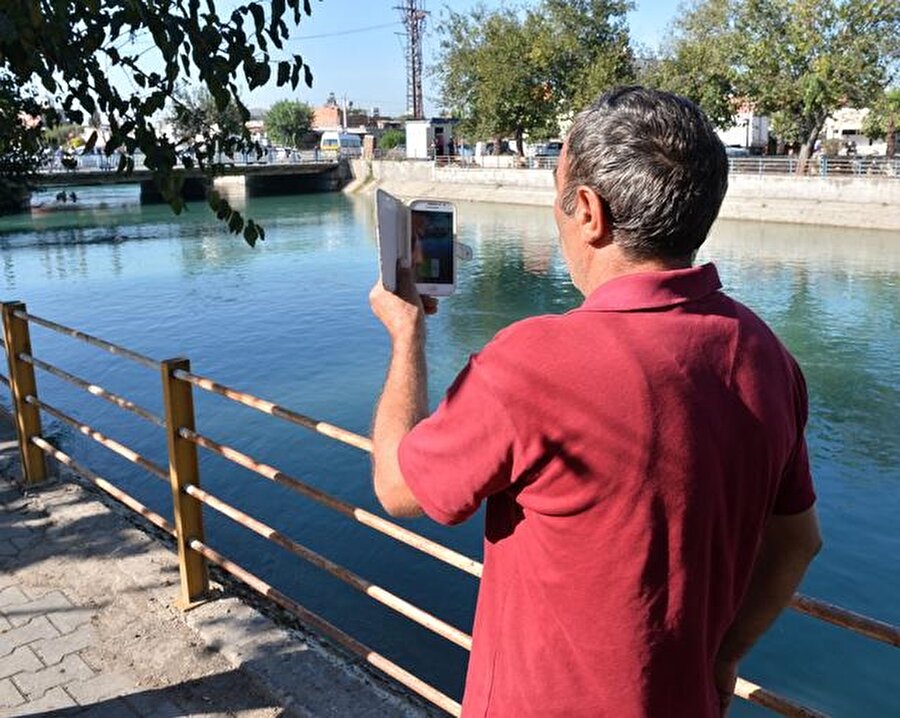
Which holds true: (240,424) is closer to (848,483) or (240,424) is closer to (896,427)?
(848,483)

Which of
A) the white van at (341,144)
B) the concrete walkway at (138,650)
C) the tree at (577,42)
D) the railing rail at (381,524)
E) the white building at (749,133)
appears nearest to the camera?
the railing rail at (381,524)

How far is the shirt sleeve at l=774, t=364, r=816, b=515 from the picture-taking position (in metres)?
1.36

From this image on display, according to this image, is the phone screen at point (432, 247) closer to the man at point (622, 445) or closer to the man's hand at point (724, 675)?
the man at point (622, 445)

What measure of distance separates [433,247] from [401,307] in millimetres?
140

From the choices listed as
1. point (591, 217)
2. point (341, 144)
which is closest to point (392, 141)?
point (341, 144)

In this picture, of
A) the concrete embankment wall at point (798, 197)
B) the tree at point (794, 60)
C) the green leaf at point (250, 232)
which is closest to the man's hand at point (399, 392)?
the green leaf at point (250, 232)

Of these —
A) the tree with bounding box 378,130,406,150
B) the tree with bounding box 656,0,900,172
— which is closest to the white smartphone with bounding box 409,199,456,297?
the tree with bounding box 656,0,900,172

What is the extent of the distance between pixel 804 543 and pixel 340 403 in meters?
9.16

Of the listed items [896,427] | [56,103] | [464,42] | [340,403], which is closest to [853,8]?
[464,42]

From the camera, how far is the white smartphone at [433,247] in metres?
1.55

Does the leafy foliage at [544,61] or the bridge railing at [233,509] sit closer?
the bridge railing at [233,509]

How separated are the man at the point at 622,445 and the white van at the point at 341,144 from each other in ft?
186

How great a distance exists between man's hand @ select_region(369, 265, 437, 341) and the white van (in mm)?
56468

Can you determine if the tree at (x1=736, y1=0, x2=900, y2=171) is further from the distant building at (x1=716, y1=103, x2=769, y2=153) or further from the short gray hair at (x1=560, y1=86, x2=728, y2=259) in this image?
the short gray hair at (x1=560, y1=86, x2=728, y2=259)
